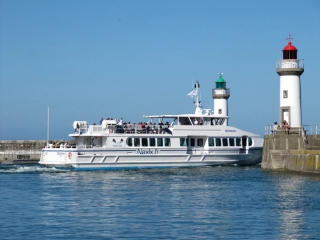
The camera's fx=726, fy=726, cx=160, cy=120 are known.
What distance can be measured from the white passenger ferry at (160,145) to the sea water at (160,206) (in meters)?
3.07

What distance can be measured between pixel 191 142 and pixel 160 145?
2.47m

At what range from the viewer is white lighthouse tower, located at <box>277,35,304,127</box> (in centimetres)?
4397

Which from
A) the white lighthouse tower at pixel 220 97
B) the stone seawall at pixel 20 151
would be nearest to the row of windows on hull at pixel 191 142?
the white lighthouse tower at pixel 220 97

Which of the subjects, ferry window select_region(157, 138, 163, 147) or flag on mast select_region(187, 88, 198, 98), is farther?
flag on mast select_region(187, 88, 198, 98)

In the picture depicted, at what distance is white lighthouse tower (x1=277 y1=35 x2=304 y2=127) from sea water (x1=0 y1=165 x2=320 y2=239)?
4.26 meters

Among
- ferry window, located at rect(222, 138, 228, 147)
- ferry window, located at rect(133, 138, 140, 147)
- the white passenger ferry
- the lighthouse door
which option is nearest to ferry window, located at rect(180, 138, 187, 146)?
the white passenger ferry

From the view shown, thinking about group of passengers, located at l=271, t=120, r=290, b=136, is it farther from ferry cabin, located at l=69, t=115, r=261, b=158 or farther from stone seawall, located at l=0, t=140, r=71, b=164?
stone seawall, located at l=0, t=140, r=71, b=164

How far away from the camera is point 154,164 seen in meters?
46.3

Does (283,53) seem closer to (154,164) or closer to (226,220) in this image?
(154,164)

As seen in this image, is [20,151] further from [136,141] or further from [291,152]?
[291,152]

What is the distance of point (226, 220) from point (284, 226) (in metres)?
2.14

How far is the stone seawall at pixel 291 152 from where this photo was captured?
39.0m

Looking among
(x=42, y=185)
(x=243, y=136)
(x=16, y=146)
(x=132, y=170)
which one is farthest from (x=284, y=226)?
(x=16, y=146)

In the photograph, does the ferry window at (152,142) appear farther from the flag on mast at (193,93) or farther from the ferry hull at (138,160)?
the flag on mast at (193,93)
